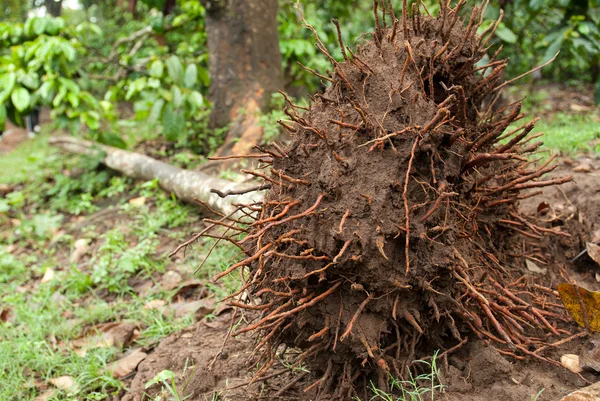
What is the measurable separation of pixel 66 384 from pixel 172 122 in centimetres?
290

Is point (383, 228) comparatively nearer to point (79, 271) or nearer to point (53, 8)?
point (79, 271)

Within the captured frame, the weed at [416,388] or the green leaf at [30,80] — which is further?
the green leaf at [30,80]

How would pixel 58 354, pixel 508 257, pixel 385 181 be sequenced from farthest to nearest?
pixel 58 354
pixel 508 257
pixel 385 181

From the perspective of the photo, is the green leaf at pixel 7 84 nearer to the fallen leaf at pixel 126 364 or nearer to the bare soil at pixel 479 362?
the fallen leaf at pixel 126 364

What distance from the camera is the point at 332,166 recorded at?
1897 mm

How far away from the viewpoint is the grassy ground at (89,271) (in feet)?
9.46

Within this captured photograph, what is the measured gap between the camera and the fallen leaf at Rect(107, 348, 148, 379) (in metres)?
2.71

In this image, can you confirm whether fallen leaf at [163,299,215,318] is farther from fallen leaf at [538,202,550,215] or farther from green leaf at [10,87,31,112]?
green leaf at [10,87,31,112]

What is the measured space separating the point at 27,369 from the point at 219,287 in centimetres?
122

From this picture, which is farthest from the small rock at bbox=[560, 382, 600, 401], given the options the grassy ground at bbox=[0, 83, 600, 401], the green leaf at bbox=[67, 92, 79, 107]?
the green leaf at bbox=[67, 92, 79, 107]

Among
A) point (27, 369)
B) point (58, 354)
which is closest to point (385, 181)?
point (58, 354)

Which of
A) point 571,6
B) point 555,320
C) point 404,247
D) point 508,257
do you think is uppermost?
point 571,6

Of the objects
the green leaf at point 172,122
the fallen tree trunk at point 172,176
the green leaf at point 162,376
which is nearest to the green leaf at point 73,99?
the fallen tree trunk at point 172,176

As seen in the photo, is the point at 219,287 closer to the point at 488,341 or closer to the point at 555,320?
the point at 488,341
